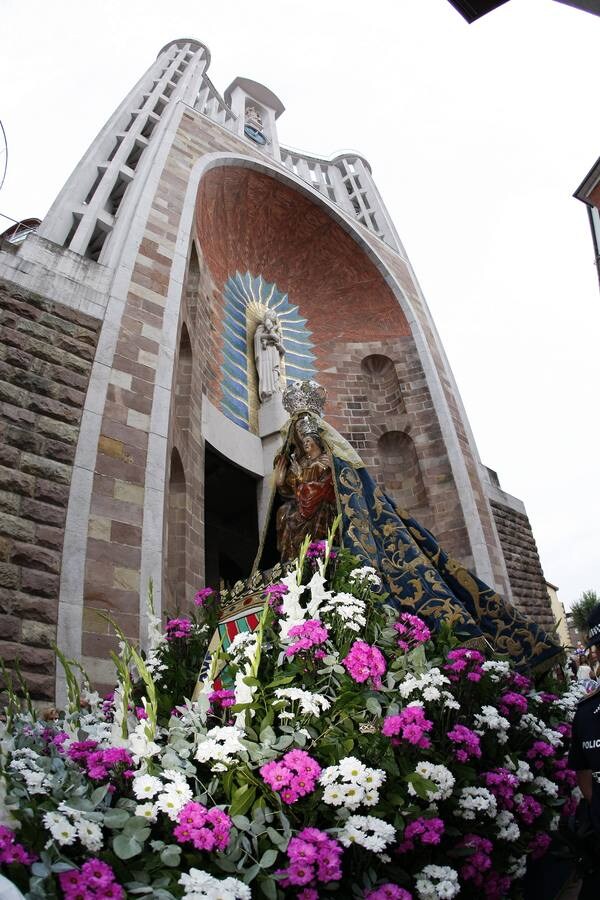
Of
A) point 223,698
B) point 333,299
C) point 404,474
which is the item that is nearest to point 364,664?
point 223,698

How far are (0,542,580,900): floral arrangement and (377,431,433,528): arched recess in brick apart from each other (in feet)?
28.2

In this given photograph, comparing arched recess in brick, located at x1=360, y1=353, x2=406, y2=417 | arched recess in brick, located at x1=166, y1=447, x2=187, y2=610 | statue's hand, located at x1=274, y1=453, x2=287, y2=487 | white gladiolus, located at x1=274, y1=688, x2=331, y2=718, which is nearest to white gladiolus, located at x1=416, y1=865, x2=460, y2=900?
white gladiolus, located at x1=274, y1=688, x2=331, y2=718

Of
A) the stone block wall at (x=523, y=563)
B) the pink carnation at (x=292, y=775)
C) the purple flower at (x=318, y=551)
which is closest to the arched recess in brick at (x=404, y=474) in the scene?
the stone block wall at (x=523, y=563)

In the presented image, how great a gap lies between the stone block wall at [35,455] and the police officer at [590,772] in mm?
3586

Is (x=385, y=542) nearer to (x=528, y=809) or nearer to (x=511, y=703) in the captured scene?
(x=511, y=703)

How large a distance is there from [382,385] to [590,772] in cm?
1144

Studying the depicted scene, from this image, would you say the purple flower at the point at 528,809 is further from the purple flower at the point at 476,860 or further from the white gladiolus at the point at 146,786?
the white gladiolus at the point at 146,786

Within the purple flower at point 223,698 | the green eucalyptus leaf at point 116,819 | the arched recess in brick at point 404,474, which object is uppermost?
the arched recess in brick at point 404,474

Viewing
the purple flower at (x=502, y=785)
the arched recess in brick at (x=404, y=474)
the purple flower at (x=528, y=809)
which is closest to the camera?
the purple flower at (x=502, y=785)

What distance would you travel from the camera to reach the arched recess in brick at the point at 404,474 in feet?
38.5

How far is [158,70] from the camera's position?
13344 millimetres

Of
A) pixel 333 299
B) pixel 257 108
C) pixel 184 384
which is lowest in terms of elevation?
pixel 184 384

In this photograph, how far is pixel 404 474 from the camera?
12.4 meters

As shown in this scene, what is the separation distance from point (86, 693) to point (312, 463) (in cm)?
194
